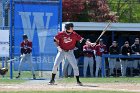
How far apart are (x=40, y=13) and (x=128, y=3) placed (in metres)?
32.2

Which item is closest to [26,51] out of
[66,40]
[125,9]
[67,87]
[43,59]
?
[43,59]

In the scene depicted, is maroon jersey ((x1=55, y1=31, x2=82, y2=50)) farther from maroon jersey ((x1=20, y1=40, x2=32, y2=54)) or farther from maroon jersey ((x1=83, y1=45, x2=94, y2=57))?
maroon jersey ((x1=83, y1=45, x2=94, y2=57))

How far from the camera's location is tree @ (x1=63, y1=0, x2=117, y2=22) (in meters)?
44.2

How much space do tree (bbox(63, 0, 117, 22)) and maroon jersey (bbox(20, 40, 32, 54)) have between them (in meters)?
24.3

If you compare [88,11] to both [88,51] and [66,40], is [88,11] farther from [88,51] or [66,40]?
[66,40]

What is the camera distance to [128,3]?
51312 millimetres

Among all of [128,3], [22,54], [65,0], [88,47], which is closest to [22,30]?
[22,54]

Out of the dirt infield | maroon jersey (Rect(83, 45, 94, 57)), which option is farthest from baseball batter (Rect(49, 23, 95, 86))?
maroon jersey (Rect(83, 45, 94, 57))

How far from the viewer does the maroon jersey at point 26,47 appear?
64.3ft

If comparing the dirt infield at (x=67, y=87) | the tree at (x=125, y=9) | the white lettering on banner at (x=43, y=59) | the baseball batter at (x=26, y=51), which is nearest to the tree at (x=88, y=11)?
the tree at (x=125, y=9)

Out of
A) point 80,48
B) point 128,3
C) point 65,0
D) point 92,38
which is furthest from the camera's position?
point 128,3

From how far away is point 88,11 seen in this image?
45938 millimetres

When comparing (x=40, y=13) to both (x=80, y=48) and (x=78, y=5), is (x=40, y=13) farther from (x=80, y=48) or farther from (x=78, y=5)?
(x=78, y=5)

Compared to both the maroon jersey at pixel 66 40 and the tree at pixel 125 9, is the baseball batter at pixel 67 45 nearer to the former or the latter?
the maroon jersey at pixel 66 40
